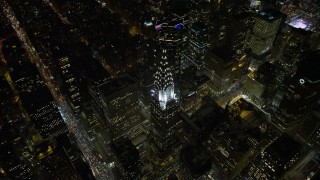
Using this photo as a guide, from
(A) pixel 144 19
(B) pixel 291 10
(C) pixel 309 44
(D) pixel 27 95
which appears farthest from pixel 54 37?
(B) pixel 291 10

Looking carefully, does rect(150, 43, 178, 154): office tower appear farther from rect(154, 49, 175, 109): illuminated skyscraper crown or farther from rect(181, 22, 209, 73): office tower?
rect(181, 22, 209, 73): office tower

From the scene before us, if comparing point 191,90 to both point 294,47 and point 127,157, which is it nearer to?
point 127,157

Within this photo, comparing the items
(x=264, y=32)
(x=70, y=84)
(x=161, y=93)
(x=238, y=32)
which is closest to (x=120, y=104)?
(x=161, y=93)

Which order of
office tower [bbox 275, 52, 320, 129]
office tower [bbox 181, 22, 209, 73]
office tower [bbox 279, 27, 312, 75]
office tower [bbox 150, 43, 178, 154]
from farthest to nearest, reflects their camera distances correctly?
office tower [bbox 279, 27, 312, 75]
office tower [bbox 181, 22, 209, 73]
office tower [bbox 275, 52, 320, 129]
office tower [bbox 150, 43, 178, 154]

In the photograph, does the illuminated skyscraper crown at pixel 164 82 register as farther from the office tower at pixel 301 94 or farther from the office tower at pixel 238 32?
the office tower at pixel 238 32

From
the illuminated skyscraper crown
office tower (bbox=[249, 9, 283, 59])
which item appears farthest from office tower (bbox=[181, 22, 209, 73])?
the illuminated skyscraper crown
